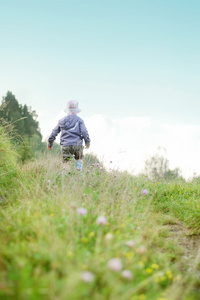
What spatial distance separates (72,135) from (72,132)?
0.08 m

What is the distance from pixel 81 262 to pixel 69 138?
440cm

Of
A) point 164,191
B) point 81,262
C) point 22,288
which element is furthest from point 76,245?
point 164,191

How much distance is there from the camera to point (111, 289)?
1725mm

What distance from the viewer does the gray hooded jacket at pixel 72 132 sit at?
20.0 feet

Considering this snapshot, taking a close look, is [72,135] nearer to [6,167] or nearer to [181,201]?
[6,167]

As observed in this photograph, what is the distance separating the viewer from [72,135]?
6098 millimetres

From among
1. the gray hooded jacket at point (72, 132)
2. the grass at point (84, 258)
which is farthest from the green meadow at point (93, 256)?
the gray hooded jacket at point (72, 132)

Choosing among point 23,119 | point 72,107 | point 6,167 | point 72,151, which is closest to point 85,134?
point 72,151

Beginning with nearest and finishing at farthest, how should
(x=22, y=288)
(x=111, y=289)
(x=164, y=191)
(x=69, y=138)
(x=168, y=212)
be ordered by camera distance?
(x=22, y=288) < (x=111, y=289) < (x=168, y=212) < (x=164, y=191) < (x=69, y=138)

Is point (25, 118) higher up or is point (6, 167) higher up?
point (25, 118)

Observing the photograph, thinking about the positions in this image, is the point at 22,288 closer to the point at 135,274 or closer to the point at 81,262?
the point at 81,262

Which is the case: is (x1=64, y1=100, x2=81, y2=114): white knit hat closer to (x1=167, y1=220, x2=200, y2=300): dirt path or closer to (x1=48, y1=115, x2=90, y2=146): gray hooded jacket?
(x1=48, y1=115, x2=90, y2=146): gray hooded jacket

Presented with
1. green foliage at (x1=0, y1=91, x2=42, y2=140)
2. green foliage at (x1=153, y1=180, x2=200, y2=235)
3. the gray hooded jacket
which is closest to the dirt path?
green foliage at (x1=153, y1=180, x2=200, y2=235)

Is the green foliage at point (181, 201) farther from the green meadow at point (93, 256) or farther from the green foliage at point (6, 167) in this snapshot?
the green foliage at point (6, 167)
